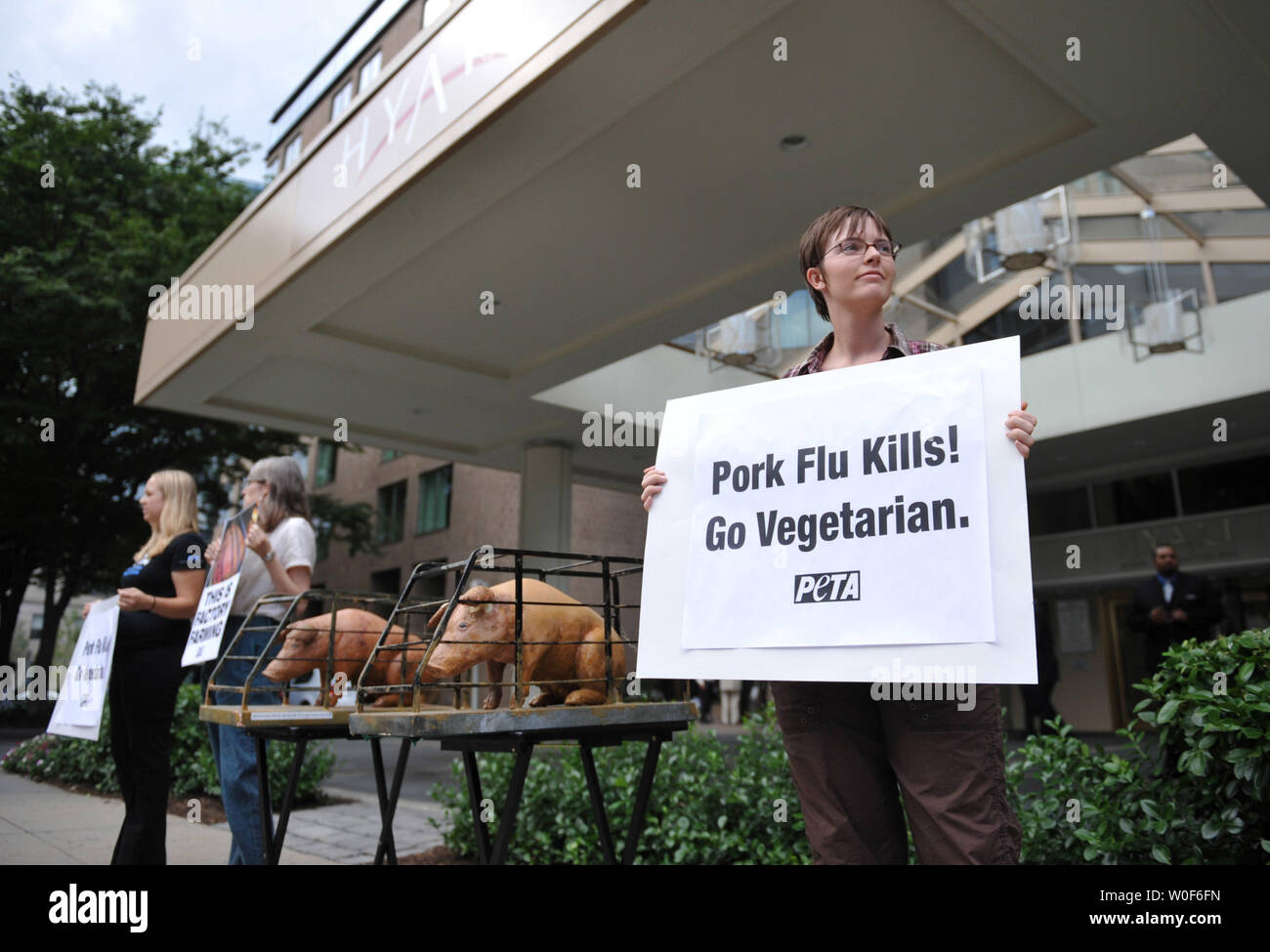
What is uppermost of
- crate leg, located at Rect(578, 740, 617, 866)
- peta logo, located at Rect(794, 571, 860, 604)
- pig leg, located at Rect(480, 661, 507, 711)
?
peta logo, located at Rect(794, 571, 860, 604)

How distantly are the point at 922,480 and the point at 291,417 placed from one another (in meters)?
11.4

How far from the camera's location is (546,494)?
13250 mm

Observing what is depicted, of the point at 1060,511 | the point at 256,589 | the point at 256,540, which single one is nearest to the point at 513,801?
the point at 256,540

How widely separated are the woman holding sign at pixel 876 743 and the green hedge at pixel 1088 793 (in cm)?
126

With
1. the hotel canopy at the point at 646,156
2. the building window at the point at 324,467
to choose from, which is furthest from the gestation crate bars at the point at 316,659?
the building window at the point at 324,467

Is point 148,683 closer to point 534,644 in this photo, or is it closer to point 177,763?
point 534,644

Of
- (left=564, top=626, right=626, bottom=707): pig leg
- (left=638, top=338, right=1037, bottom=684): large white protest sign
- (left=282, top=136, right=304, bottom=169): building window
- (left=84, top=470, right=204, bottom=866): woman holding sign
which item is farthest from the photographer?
(left=282, top=136, right=304, bottom=169): building window

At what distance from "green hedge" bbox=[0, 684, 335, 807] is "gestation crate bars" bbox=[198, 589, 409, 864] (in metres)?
4.01

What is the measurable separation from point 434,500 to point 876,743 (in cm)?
2346

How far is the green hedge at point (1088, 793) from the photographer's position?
2.58 metres

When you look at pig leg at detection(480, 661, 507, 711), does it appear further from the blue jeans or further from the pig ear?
the blue jeans

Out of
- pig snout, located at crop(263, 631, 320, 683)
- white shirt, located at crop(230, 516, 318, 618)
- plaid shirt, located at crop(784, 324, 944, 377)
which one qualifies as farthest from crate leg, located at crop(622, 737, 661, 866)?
white shirt, located at crop(230, 516, 318, 618)

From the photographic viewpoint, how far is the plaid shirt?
6.91 feet

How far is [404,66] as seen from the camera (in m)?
6.40
